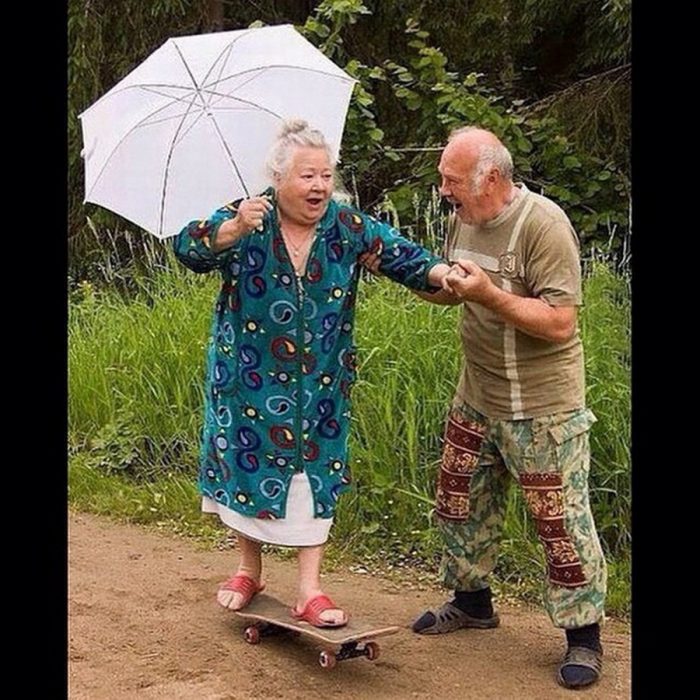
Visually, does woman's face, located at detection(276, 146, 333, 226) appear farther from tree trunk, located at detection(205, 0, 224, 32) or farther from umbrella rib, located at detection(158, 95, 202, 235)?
tree trunk, located at detection(205, 0, 224, 32)

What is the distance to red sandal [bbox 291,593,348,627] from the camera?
3.92m

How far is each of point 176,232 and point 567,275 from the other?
1.15 metres

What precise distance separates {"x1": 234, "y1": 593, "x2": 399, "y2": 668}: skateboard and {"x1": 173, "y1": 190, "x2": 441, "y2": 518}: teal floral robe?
346mm

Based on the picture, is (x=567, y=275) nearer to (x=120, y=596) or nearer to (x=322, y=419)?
(x=322, y=419)

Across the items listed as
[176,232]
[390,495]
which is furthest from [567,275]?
[390,495]

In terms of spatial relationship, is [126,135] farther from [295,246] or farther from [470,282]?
[470,282]

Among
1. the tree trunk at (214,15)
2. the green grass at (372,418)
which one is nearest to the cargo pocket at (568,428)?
the green grass at (372,418)

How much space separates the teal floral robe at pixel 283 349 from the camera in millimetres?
3830

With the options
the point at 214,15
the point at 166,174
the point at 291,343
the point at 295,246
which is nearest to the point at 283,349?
the point at 291,343

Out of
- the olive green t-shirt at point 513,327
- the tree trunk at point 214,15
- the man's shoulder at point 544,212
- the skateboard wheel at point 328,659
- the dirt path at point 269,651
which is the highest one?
the tree trunk at point 214,15

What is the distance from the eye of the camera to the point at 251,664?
13.1 feet

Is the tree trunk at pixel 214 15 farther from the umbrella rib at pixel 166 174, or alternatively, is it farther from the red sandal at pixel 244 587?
the red sandal at pixel 244 587

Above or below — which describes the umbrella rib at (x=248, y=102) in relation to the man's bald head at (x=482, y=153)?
above

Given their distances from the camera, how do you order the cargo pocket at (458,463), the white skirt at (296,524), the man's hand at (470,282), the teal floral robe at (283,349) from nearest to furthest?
the man's hand at (470,282) → the teal floral robe at (283,349) → the white skirt at (296,524) → the cargo pocket at (458,463)
